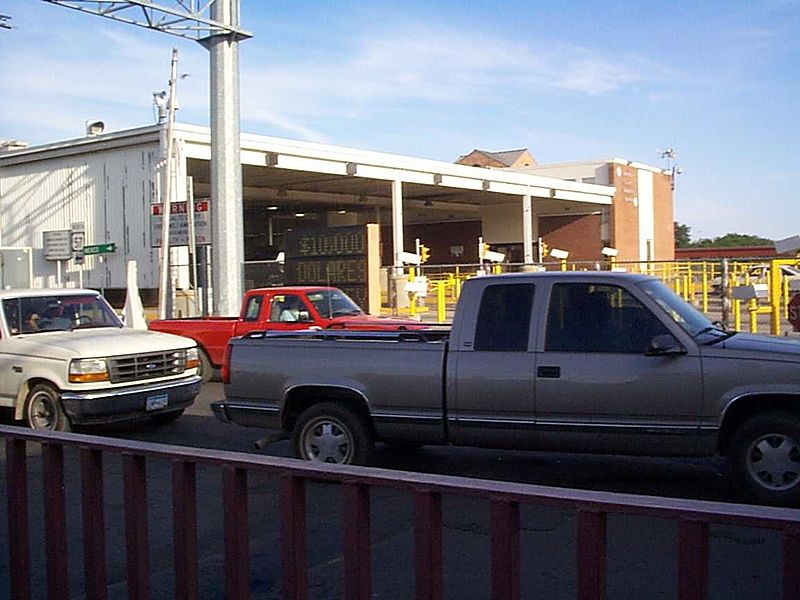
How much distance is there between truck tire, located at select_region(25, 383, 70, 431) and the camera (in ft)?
36.1

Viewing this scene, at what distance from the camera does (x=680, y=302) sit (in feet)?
27.7

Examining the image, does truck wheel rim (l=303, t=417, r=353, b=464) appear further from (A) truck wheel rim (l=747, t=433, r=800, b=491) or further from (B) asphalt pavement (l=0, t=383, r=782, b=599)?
(A) truck wheel rim (l=747, t=433, r=800, b=491)

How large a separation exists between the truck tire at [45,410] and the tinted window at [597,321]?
5.88m

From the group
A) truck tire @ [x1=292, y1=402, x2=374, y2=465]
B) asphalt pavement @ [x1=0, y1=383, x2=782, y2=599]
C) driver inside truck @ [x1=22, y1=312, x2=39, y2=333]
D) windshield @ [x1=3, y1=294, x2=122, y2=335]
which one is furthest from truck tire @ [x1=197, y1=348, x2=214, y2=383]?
asphalt pavement @ [x1=0, y1=383, x2=782, y2=599]

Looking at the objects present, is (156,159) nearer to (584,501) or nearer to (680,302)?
(680,302)

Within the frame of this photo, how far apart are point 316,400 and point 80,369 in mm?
3430

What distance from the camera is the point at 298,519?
3494 millimetres

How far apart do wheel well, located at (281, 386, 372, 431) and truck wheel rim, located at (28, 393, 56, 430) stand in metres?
3.62

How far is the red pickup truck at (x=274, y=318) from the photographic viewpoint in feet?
51.1

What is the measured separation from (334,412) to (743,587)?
5.28 meters

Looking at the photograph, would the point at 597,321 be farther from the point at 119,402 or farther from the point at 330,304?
the point at 330,304

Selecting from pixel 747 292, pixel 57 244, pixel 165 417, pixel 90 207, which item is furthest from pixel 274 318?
pixel 57 244

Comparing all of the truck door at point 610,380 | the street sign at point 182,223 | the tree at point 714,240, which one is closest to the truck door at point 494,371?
the truck door at point 610,380

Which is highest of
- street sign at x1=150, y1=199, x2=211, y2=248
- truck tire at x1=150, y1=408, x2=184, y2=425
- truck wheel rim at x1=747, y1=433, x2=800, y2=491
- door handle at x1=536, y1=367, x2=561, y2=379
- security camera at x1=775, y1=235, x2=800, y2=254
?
street sign at x1=150, y1=199, x2=211, y2=248
